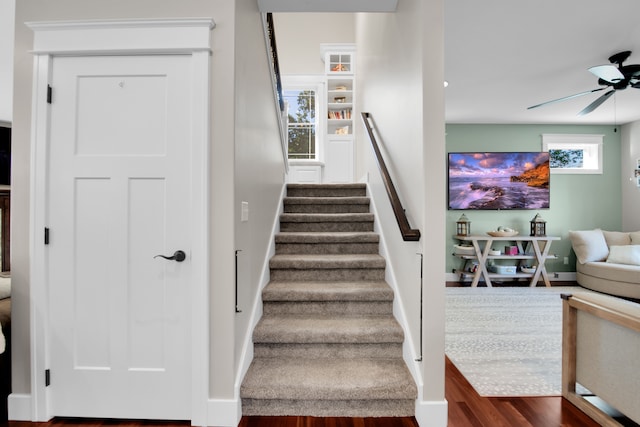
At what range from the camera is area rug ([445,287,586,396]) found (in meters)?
2.18

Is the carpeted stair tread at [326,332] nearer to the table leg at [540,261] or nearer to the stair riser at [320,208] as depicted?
the stair riser at [320,208]

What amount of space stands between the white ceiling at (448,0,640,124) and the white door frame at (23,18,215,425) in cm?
200

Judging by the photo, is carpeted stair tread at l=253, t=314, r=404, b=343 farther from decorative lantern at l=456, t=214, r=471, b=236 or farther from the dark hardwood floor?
decorative lantern at l=456, t=214, r=471, b=236

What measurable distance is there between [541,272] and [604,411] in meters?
3.90

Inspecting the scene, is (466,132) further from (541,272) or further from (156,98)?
(156,98)

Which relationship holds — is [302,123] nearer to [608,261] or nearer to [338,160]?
[338,160]

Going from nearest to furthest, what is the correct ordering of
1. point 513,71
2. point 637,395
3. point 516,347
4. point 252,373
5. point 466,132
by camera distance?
point 637,395, point 252,373, point 516,347, point 513,71, point 466,132

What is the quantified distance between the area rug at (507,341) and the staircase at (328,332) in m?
0.75

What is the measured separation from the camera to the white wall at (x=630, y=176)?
5.23 meters

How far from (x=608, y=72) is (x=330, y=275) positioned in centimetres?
311

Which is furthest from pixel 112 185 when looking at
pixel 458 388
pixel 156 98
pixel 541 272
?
pixel 541 272

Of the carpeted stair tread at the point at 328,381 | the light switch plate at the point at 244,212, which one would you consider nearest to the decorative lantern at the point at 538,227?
the carpeted stair tread at the point at 328,381

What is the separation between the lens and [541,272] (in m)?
5.16

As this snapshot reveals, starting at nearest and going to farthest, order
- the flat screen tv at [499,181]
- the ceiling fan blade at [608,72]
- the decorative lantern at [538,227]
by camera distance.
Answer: the ceiling fan blade at [608,72], the decorative lantern at [538,227], the flat screen tv at [499,181]
